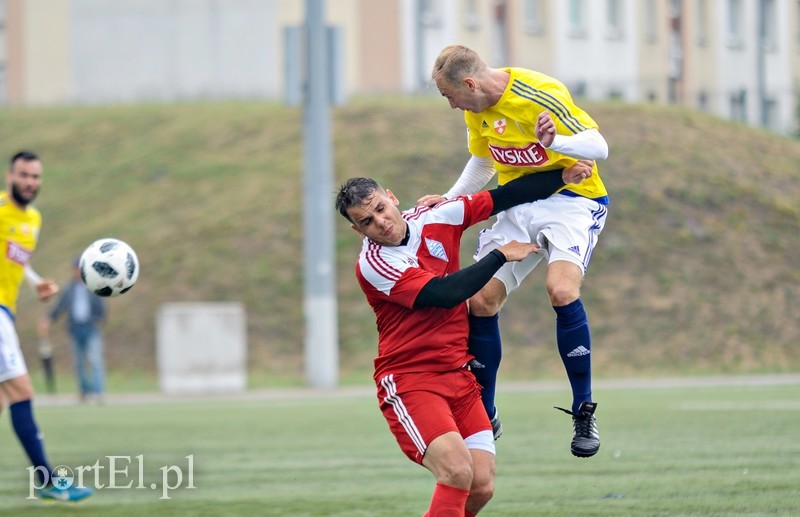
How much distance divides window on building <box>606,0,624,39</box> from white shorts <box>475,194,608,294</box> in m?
39.2

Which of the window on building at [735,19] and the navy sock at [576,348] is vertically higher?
the window on building at [735,19]

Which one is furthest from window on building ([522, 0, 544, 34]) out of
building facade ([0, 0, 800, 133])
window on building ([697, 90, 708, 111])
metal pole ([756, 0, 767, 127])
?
metal pole ([756, 0, 767, 127])

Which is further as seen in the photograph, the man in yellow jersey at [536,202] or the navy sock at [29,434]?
the navy sock at [29,434]

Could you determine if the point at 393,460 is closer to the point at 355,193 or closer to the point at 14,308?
the point at 14,308

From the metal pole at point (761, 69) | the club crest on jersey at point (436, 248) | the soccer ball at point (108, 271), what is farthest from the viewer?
the metal pole at point (761, 69)

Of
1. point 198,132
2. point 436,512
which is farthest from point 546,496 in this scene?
point 198,132

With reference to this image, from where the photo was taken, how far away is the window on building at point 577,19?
44.5 m

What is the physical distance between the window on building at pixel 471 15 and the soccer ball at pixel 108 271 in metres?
33.7

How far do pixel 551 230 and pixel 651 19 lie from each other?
41.5 meters

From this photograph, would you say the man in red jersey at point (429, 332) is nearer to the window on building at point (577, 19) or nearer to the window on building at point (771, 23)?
the window on building at point (577, 19)

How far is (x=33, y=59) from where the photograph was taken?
4381cm

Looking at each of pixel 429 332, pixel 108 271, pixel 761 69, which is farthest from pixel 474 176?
pixel 761 69

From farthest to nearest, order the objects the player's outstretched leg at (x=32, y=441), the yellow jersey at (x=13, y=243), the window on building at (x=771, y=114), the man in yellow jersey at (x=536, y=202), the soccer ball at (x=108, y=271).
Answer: the window on building at (x=771, y=114), the yellow jersey at (x=13, y=243), the player's outstretched leg at (x=32, y=441), the soccer ball at (x=108, y=271), the man in yellow jersey at (x=536, y=202)

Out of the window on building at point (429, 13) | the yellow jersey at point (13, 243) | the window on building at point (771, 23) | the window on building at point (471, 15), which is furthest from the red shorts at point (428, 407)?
the window on building at point (771, 23)
